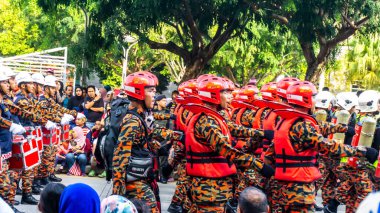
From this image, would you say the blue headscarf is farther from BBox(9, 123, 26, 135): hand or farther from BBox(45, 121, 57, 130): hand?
BBox(45, 121, 57, 130): hand

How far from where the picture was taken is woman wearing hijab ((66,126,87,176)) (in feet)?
54.1

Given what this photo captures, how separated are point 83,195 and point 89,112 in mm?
13341

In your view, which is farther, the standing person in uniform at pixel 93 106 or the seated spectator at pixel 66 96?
the seated spectator at pixel 66 96

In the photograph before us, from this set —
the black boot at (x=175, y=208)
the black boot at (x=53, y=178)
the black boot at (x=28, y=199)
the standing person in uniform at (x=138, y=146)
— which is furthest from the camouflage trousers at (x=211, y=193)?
the black boot at (x=53, y=178)

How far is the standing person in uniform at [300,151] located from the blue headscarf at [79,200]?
3.87 metres

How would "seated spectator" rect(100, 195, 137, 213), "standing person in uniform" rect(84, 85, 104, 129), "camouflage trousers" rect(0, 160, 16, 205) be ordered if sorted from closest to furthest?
"seated spectator" rect(100, 195, 137, 213) < "camouflage trousers" rect(0, 160, 16, 205) < "standing person in uniform" rect(84, 85, 104, 129)

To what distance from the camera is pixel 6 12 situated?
4925 cm

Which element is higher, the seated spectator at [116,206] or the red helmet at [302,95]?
the red helmet at [302,95]

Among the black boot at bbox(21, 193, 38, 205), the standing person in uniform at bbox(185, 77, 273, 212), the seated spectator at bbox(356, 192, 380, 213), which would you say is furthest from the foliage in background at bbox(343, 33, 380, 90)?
the seated spectator at bbox(356, 192, 380, 213)

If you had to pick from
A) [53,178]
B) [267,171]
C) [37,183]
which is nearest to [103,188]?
[53,178]

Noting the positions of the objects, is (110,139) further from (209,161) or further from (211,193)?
(211,193)

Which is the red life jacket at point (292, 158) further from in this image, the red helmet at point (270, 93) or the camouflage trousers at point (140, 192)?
the red helmet at point (270, 93)

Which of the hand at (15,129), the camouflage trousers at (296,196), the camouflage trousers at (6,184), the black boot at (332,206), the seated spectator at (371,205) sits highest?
the seated spectator at (371,205)

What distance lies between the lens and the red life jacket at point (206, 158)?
8172mm
